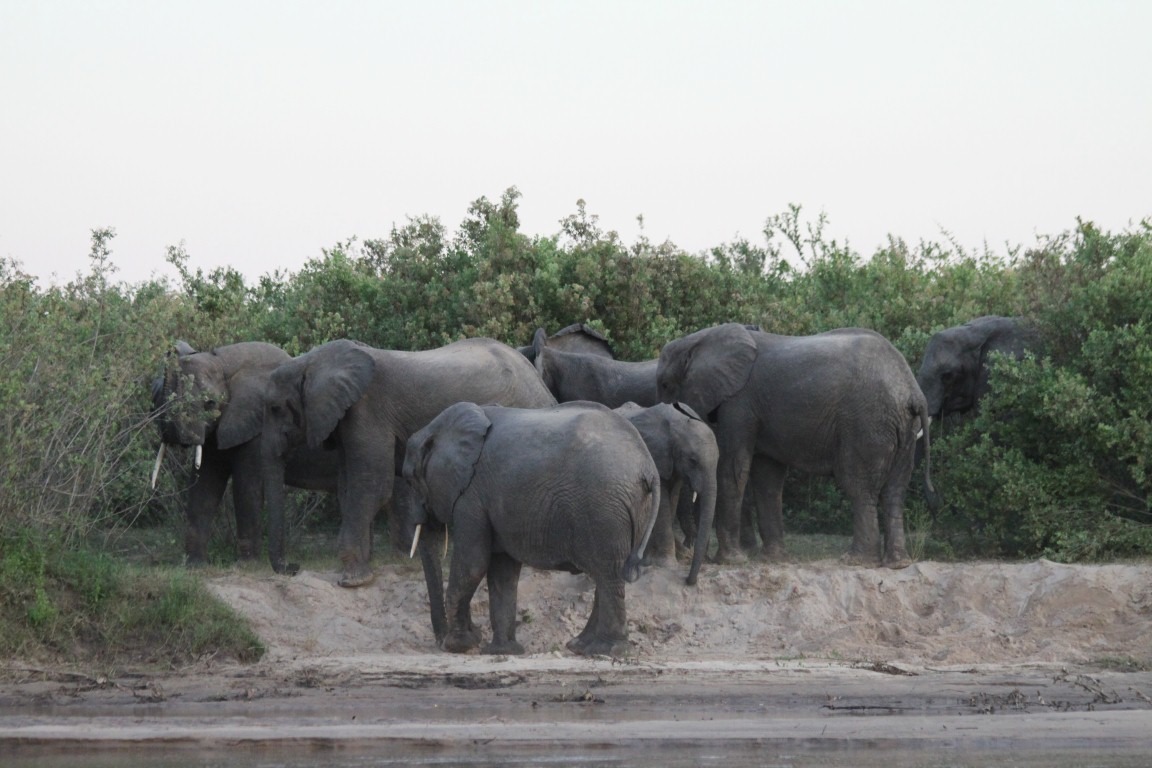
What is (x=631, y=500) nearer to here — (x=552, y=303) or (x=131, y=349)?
(x=131, y=349)

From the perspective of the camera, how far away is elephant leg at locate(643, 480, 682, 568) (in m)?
15.5

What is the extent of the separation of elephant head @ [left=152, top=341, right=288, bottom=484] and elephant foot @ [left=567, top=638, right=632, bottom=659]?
13.8 ft

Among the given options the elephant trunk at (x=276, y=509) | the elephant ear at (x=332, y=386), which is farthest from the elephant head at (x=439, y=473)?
the elephant trunk at (x=276, y=509)

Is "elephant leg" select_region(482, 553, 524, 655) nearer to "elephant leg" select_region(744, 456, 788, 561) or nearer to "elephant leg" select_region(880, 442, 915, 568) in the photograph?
"elephant leg" select_region(744, 456, 788, 561)

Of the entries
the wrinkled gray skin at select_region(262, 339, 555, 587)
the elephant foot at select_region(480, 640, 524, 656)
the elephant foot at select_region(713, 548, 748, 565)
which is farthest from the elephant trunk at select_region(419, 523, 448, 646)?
the elephant foot at select_region(713, 548, 748, 565)

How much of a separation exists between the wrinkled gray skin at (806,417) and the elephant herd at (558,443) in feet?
0.06

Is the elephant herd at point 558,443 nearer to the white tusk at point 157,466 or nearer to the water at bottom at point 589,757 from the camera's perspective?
the white tusk at point 157,466

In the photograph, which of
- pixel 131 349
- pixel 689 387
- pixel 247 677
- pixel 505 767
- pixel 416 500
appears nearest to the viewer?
pixel 505 767

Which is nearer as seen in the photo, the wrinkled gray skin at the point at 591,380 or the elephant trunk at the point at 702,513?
the elephant trunk at the point at 702,513

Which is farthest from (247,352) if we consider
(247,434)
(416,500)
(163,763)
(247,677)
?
(163,763)

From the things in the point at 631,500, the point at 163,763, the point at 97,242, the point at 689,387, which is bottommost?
the point at 163,763

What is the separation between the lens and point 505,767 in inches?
439

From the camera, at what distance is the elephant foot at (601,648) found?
1360 cm

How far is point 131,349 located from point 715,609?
509 cm
